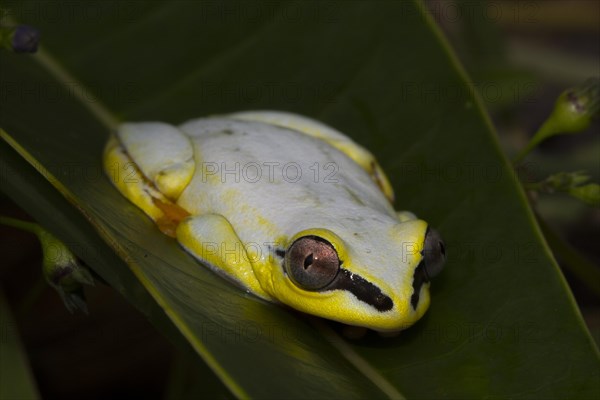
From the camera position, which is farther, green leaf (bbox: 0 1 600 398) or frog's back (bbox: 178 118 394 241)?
frog's back (bbox: 178 118 394 241)

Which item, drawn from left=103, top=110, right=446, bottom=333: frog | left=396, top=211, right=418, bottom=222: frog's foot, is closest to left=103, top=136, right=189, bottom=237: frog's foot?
left=103, top=110, right=446, bottom=333: frog

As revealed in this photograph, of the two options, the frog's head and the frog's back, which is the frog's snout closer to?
the frog's head

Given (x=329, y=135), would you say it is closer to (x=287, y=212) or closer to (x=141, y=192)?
(x=287, y=212)

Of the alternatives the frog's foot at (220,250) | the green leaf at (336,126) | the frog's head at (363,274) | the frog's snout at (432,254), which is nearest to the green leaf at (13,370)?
the green leaf at (336,126)

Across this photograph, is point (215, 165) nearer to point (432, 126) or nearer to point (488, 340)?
point (432, 126)

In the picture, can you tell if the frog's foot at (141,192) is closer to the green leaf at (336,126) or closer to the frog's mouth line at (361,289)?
the green leaf at (336,126)

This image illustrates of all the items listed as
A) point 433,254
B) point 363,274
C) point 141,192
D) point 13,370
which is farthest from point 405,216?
point 13,370

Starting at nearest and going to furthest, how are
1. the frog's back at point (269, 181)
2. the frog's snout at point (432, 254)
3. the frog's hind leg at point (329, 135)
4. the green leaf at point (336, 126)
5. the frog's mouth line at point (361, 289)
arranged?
the green leaf at point (336, 126), the frog's mouth line at point (361, 289), the frog's snout at point (432, 254), the frog's back at point (269, 181), the frog's hind leg at point (329, 135)

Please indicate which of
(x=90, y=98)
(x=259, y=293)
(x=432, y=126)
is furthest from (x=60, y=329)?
→ (x=432, y=126)
